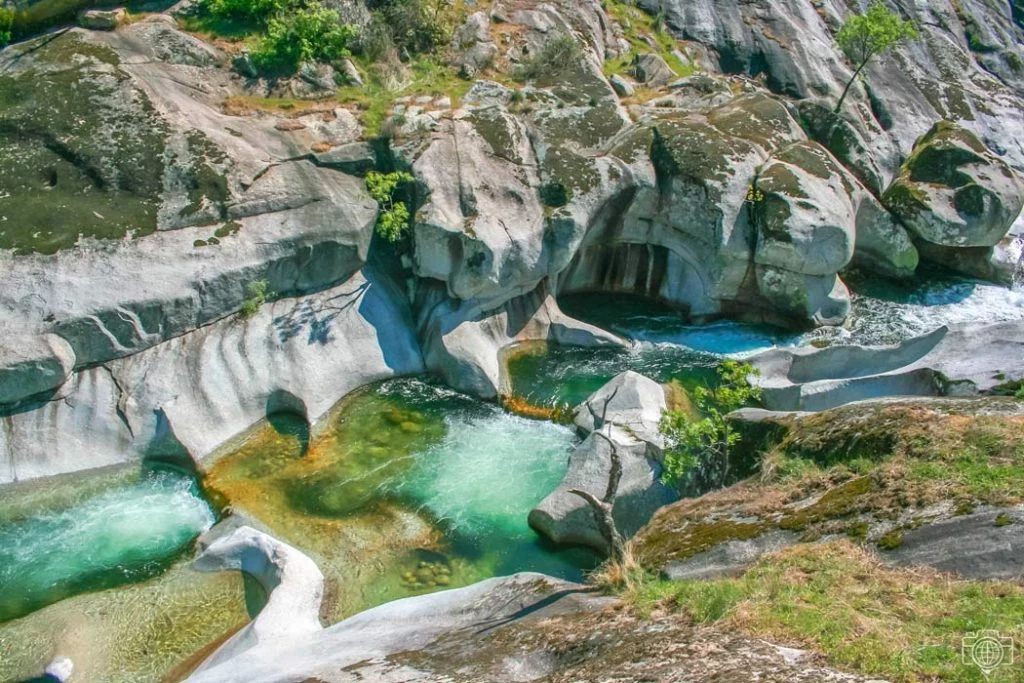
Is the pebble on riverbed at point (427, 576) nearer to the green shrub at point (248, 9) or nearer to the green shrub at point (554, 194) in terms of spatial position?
the green shrub at point (554, 194)

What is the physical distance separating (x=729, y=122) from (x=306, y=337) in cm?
1865

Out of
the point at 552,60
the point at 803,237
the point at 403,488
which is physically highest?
the point at 552,60

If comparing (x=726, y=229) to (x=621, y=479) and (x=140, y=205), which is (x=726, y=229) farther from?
(x=140, y=205)

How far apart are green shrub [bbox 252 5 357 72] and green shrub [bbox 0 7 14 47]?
8366 mm

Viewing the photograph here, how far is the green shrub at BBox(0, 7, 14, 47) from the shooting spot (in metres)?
26.8

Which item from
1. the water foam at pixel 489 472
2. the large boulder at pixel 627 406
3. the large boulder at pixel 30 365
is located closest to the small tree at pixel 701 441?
the large boulder at pixel 627 406

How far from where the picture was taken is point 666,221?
27.5 m

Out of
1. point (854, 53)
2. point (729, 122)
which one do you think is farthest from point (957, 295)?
point (854, 53)

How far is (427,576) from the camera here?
1695 cm

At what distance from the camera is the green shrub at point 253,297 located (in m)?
22.3

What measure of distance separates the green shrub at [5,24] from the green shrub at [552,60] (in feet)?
63.0

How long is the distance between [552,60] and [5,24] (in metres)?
20.8

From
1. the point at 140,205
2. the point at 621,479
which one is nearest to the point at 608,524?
the point at 621,479

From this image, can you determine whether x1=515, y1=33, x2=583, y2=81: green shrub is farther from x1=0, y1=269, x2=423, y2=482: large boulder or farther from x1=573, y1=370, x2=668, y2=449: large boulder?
x1=573, y1=370, x2=668, y2=449: large boulder
